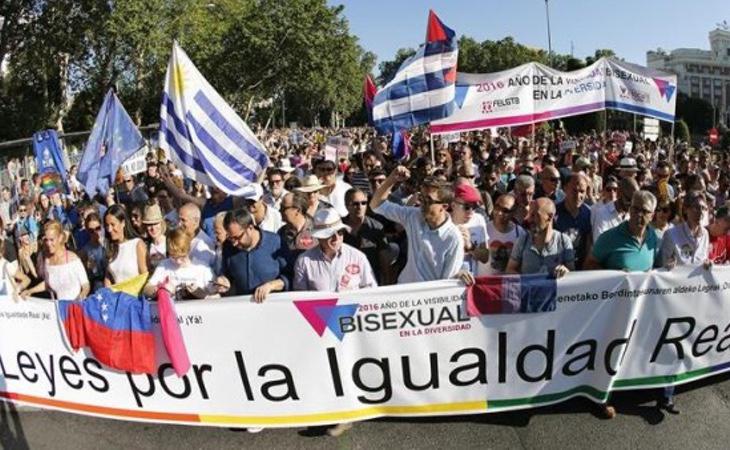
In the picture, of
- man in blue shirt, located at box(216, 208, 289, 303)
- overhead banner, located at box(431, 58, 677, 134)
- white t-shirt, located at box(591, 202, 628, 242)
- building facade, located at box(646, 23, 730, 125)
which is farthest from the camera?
building facade, located at box(646, 23, 730, 125)

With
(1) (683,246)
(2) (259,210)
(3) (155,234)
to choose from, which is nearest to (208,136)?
(2) (259,210)

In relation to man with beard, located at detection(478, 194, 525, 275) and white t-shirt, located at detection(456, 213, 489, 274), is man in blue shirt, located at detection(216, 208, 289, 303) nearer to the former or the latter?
white t-shirt, located at detection(456, 213, 489, 274)

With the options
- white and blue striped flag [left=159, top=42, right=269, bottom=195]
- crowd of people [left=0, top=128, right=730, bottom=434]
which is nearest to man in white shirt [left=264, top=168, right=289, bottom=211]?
crowd of people [left=0, top=128, right=730, bottom=434]

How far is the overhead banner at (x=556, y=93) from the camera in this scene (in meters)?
9.26

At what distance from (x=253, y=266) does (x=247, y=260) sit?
7 centimetres

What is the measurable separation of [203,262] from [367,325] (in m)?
1.54

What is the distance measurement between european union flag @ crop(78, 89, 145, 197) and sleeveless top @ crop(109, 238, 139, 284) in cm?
251

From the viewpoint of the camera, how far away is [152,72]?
120 ft

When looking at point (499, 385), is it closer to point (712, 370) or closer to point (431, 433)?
point (431, 433)

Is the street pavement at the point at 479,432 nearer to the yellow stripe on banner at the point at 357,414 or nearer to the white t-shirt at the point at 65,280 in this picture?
the yellow stripe on banner at the point at 357,414

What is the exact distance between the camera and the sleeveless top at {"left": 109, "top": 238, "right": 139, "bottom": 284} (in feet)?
17.3

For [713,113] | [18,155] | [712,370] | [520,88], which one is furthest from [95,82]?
[713,113]

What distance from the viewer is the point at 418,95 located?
741 centimetres

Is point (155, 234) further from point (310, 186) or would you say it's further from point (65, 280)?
point (310, 186)
